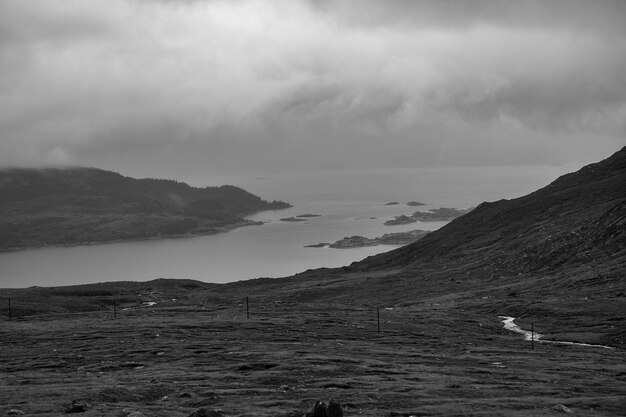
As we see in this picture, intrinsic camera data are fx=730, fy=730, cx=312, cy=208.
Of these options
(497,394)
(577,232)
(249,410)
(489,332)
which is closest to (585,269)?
(577,232)

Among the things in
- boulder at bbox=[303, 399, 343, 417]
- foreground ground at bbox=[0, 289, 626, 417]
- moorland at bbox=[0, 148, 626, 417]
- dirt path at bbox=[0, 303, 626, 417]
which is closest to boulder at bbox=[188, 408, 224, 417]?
moorland at bbox=[0, 148, 626, 417]

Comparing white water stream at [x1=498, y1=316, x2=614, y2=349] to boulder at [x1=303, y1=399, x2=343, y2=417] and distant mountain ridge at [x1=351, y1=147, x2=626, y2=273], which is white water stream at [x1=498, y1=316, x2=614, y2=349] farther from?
boulder at [x1=303, y1=399, x2=343, y2=417]

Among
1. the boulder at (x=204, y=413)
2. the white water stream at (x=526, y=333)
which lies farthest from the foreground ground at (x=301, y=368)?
the boulder at (x=204, y=413)

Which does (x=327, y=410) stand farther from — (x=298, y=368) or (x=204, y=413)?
(x=298, y=368)

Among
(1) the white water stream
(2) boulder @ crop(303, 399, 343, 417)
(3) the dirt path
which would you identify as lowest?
(1) the white water stream

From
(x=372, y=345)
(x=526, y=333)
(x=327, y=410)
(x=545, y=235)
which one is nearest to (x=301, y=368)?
(x=372, y=345)

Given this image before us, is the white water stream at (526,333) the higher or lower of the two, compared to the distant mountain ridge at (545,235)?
lower

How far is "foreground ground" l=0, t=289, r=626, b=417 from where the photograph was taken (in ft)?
121

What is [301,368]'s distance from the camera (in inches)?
1993

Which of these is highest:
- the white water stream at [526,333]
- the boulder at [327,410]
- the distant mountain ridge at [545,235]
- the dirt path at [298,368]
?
the distant mountain ridge at [545,235]

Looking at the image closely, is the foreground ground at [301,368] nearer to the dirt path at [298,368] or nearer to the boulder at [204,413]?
the dirt path at [298,368]

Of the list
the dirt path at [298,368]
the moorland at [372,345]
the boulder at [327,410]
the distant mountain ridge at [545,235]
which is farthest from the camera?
the distant mountain ridge at [545,235]

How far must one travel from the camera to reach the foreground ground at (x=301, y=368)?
121ft

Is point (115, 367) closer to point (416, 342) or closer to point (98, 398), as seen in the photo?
point (98, 398)
